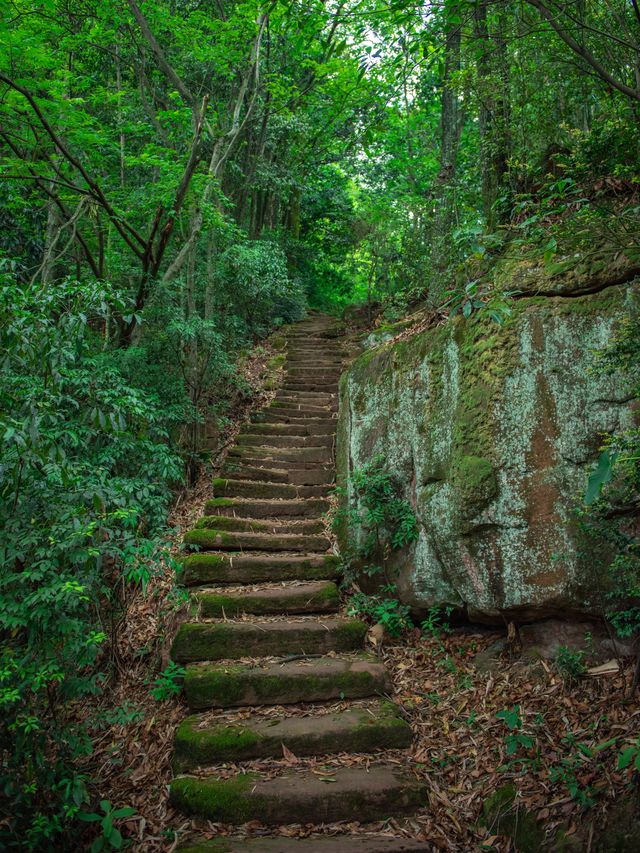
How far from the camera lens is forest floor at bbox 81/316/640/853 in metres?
2.85

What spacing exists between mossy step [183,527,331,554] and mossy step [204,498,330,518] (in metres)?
0.45

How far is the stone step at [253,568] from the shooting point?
16.6ft

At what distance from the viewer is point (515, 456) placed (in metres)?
3.88

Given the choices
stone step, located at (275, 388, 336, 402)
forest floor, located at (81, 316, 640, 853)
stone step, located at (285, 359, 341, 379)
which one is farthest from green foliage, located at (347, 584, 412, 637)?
stone step, located at (285, 359, 341, 379)

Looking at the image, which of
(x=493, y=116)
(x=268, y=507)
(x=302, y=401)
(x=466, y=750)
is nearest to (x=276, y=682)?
(x=466, y=750)

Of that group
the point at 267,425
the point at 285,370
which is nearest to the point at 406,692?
the point at 267,425

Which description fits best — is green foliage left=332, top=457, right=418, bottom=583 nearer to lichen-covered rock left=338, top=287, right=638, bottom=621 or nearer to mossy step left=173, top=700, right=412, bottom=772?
lichen-covered rock left=338, top=287, right=638, bottom=621

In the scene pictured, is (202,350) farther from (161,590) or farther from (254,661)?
(254,661)

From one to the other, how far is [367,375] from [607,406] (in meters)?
2.66

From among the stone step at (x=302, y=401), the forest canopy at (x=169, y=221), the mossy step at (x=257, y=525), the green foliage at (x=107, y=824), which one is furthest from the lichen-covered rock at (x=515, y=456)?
the stone step at (x=302, y=401)

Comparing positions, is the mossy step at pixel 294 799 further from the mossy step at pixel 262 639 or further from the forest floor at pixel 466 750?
the mossy step at pixel 262 639

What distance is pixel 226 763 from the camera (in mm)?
3410

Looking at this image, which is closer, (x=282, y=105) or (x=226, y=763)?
(x=226, y=763)

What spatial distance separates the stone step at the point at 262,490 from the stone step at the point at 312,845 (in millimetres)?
3917
